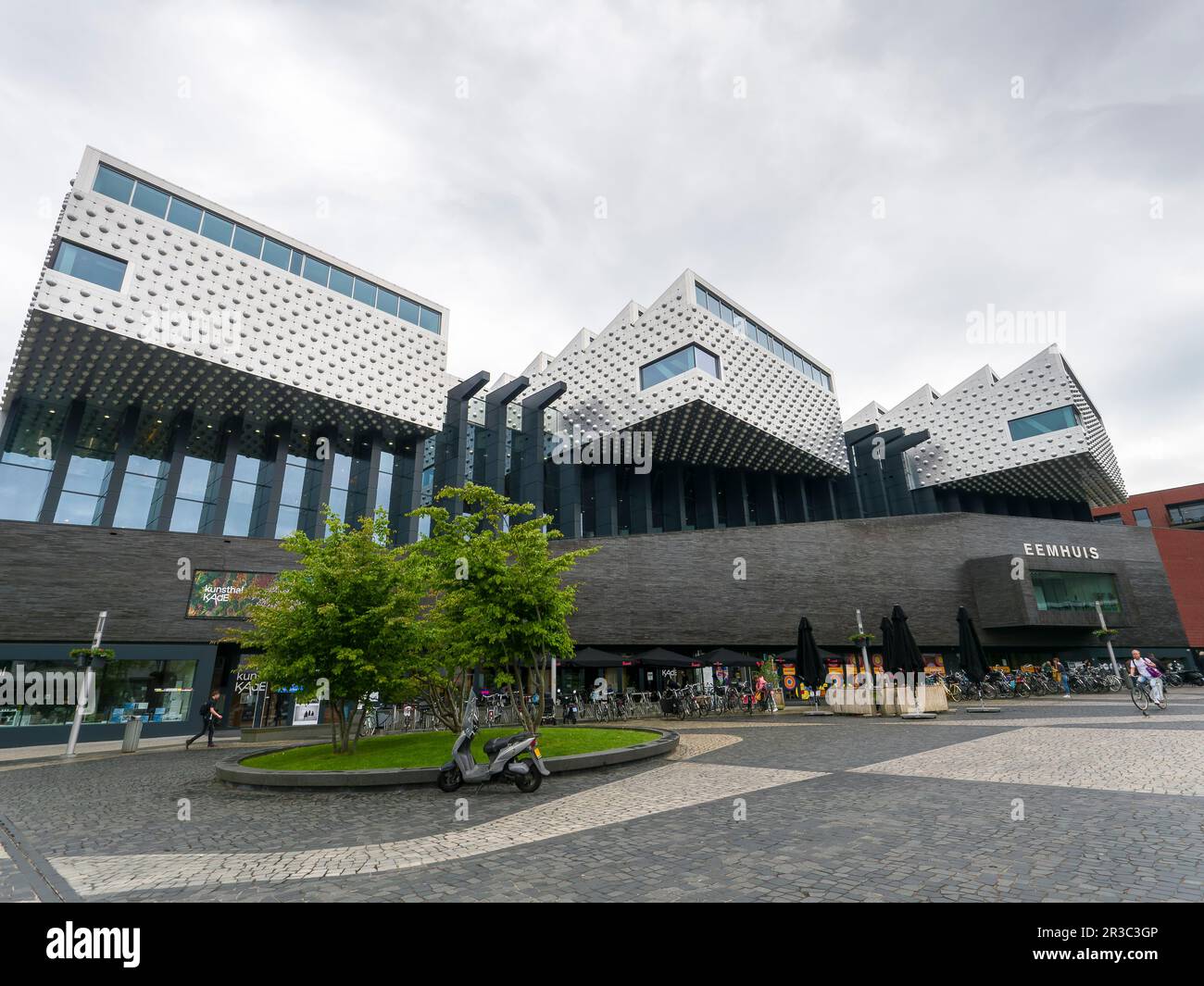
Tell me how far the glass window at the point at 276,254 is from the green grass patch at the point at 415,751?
30682 millimetres

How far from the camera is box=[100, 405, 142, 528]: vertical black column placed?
106ft

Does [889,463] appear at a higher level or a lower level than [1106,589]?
higher

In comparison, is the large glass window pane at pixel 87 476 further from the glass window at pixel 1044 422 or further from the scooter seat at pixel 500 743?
the glass window at pixel 1044 422

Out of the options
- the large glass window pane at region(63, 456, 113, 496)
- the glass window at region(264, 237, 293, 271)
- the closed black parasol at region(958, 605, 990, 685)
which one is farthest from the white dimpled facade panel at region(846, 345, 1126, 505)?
the large glass window pane at region(63, 456, 113, 496)

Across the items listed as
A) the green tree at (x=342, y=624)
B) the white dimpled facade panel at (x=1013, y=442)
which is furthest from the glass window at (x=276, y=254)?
the white dimpled facade panel at (x=1013, y=442)

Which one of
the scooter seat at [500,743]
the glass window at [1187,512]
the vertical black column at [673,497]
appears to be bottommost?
the scooter seat at [500,743]

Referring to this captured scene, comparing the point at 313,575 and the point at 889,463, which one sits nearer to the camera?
the point at 313,575

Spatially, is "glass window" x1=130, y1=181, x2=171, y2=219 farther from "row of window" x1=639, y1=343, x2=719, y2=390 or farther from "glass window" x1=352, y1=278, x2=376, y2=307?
"row of window" x1=639, y1=343, x2=719, y2=390

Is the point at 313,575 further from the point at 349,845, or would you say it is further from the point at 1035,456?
the point at 1035,456

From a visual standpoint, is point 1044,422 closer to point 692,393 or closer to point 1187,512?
point 692,393

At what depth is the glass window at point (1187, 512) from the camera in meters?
65.8
